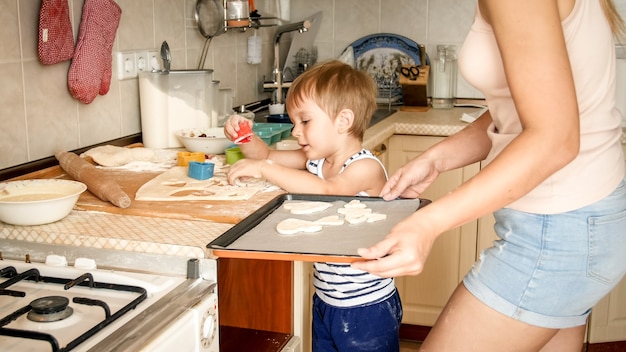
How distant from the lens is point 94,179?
1.43 meters

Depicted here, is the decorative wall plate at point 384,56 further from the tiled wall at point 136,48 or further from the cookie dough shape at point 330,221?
the cookie dough shape at point 330,221

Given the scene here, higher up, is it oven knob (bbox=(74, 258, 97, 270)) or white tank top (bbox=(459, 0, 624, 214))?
white tank top (bbox=(459, 0, 624, 214))

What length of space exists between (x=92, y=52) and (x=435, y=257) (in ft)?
4.72

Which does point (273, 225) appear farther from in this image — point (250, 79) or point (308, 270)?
point (250, 79)

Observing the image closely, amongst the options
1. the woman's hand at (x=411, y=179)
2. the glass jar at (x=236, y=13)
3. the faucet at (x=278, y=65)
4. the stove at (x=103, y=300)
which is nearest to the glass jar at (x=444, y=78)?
the faucet at (x=278, y=65)

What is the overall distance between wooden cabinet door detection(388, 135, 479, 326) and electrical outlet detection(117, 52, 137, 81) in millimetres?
983

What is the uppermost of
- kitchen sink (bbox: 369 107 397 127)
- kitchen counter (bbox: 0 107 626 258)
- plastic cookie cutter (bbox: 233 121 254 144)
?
plastic cookie cutter (bbox: 233 121 254 144)

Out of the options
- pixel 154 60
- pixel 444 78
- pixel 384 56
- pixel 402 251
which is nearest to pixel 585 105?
pixel 402 251

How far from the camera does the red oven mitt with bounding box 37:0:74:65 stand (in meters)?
1.58

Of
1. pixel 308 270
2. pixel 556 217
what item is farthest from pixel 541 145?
pixel 308 270

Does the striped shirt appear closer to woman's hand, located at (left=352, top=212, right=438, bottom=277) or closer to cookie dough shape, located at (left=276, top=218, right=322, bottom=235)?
cookie dough shape, located at (left=276, top=218, right=322, bottom=235)

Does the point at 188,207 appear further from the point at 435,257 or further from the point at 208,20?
the point at 435,257

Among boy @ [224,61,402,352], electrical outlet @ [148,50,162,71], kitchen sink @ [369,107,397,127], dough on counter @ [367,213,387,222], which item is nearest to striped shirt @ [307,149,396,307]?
boy @ [224,61,402,352]

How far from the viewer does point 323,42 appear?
323cm
